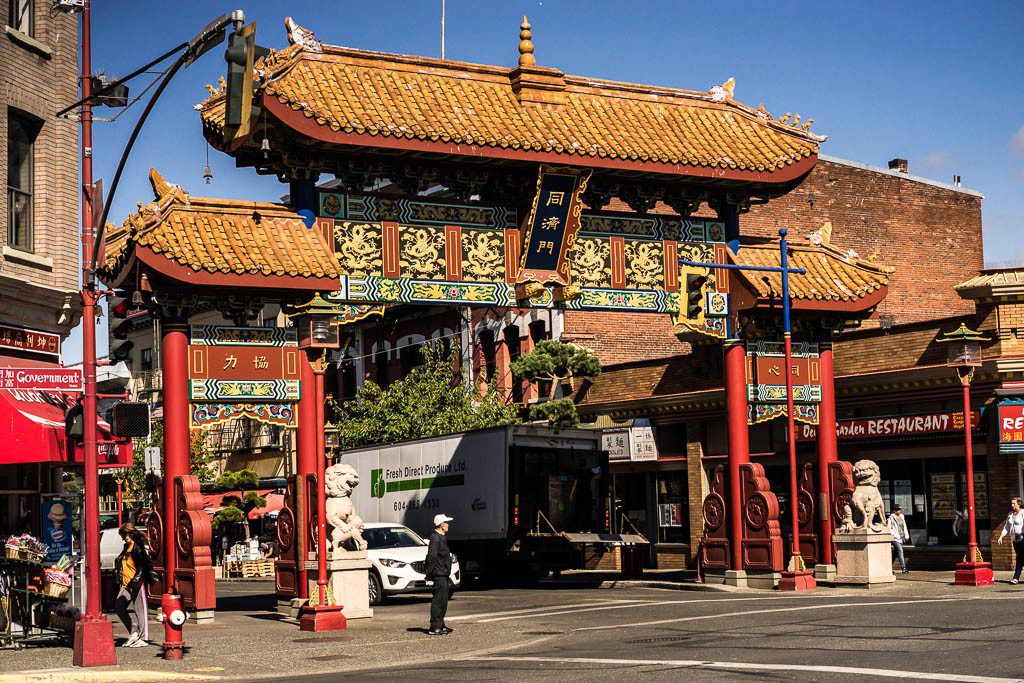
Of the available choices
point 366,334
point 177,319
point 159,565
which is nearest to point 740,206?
point 177,319

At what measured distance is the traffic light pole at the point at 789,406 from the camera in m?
26.7

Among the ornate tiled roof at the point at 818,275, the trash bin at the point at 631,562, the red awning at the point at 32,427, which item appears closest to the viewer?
the red awning at the point at 32,427

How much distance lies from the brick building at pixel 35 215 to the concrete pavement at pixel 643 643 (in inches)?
150

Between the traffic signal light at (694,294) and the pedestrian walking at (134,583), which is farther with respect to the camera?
the traffic signal light at (694,294)

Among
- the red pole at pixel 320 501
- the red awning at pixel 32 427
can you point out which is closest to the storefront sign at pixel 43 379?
the red awning at pixel 32 427

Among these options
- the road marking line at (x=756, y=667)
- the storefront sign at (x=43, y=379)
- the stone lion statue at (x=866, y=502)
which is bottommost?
the road marking line at (x=756, y=667)

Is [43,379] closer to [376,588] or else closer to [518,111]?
[376,588]

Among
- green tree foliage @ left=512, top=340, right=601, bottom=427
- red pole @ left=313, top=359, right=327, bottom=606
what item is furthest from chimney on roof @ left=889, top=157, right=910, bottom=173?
red pole @ left=313, top=359, right=327, bottom=606

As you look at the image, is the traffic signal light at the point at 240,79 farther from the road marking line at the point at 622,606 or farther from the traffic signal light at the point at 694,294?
the traffic signal light at the point at 694,294

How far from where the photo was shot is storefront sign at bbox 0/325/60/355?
21750 millimetres

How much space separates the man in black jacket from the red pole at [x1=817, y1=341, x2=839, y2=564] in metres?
10.6

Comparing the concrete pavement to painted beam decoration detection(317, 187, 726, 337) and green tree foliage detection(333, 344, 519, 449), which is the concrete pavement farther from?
green tree foliage detection(333, 344, 519, 449)

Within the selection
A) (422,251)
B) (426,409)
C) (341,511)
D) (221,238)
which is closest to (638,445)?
(426,409)

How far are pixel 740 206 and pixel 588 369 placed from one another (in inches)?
501
